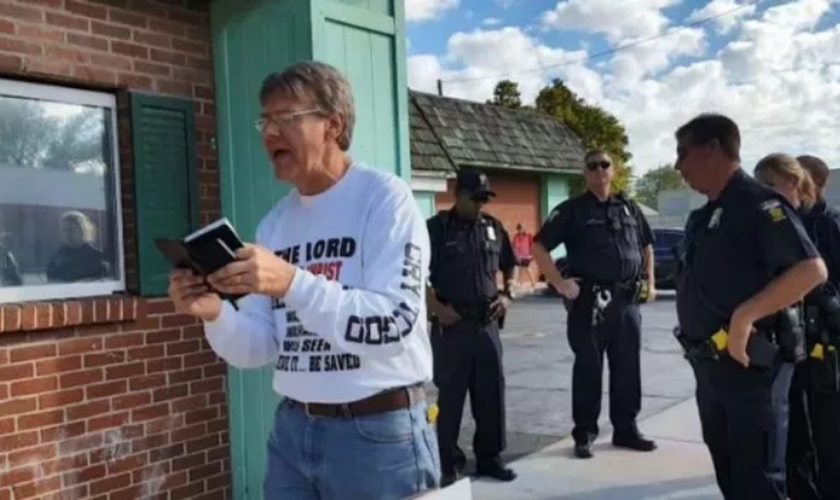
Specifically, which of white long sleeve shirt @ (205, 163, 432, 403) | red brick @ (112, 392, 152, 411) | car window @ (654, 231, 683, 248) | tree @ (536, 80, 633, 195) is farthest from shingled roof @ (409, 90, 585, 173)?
white long sleeve shirt @ (205, 163, 432, 403)

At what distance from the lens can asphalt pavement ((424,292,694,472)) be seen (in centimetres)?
656

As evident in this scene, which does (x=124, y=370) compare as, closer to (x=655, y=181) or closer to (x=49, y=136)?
(x=49, y=136)

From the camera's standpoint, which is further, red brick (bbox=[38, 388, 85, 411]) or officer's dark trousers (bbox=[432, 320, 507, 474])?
officer's dark trousers (bbox=[432, 320, 507, 474])

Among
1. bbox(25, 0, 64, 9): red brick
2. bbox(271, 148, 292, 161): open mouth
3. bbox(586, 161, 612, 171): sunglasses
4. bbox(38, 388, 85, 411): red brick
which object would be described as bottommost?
bbox(38, 388, 85, 411): red brick

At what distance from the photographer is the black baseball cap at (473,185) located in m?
5.24

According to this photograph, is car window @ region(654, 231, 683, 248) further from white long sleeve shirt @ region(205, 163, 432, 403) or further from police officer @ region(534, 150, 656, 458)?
→ white long sleeve shirt @ region(205, 163, 432, 403)

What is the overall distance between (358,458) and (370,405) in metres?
0.13

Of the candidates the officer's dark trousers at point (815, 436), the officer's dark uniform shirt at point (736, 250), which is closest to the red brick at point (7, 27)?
the officer's dark uniform shirt at point (736, 250)

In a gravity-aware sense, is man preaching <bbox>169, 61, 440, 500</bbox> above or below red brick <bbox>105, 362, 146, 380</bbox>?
above

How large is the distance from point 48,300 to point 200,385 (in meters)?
0.87

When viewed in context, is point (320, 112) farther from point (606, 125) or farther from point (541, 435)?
point (606, 125)

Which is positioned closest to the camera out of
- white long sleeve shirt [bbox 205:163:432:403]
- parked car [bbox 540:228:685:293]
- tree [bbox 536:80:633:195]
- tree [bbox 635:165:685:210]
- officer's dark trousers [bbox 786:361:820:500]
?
white long sleeve shirt [bbox 205:163:432:403]

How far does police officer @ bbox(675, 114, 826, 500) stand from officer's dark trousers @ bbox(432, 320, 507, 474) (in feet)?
5.78

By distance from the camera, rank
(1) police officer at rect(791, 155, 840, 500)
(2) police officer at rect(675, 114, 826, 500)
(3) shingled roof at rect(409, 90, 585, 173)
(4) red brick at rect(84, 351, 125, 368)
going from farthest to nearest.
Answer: (3) shingled roof at rect(409, 90, 585, 173) < (1) police officer at rect(791, 155, 840, 500) < (4) red brick at rect(84, 351, 125, 368) < (2) police officer at rect(675, 114, 826, 500)
